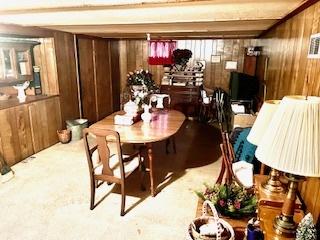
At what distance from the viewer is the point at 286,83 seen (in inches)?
Answer: 91.7

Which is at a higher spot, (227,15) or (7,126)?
(227,15)

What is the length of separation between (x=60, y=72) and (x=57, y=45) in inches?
18.1

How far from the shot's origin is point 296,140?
92cm

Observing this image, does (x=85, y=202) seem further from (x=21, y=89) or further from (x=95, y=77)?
(x=95, y=77)

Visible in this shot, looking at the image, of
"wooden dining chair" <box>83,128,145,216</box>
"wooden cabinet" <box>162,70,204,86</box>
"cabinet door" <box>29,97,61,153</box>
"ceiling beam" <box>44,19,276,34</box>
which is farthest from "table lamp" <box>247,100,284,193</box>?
"wooden cabinet" <box>162,70,204,86</box>

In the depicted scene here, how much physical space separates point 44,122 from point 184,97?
314 cm

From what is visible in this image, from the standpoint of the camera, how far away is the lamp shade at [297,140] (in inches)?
35.5

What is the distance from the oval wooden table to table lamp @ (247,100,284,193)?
4.03ft

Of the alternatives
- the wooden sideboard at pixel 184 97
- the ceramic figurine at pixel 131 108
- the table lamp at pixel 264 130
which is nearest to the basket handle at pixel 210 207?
the table lamp at pixel 264 130

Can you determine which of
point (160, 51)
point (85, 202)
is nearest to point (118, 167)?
point (85, 202)

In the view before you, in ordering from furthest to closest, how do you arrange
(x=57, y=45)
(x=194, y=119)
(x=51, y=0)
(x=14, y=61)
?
(x=194, y=119), (x=57, y=45), (x=14, y=61), (x=51, y=0)

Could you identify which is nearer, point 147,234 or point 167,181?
point 147,234

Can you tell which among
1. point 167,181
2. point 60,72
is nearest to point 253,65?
point 167,181

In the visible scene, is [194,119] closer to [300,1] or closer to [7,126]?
[7,126]
